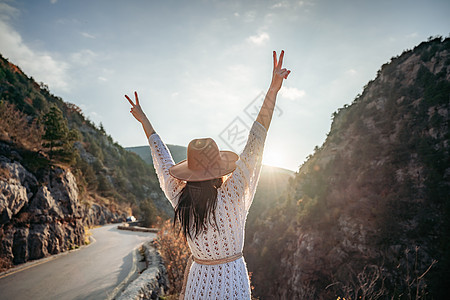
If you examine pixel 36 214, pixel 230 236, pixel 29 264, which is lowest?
pixel 29 264

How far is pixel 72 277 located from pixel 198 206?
7.96 meters

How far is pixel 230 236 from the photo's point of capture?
4.78 ft

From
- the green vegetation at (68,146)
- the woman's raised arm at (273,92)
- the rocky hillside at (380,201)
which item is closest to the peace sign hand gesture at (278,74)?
the woman's raised arm at (273,92)

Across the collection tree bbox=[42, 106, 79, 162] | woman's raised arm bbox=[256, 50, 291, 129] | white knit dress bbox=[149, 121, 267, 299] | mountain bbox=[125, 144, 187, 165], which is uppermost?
mountain bbox=[125, 144, 187, 165]

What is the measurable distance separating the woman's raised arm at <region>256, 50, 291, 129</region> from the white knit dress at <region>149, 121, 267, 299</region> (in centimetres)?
6

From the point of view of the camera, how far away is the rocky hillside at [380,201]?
44.3 feet

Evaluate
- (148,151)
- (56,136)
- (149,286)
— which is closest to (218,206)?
(149,286)

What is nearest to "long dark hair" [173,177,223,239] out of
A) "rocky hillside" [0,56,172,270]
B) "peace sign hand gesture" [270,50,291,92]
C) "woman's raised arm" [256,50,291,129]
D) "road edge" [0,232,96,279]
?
"woman's raised arm" [256,50,291,129]

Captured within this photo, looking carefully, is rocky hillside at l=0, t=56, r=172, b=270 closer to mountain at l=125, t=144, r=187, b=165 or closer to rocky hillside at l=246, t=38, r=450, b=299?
rocky hillside at l=246, t=38, r=450, b=299

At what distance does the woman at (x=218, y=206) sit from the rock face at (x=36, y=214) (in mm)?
10100

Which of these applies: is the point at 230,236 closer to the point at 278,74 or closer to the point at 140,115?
the point at 278,74

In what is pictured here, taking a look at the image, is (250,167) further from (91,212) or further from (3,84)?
(3,84)

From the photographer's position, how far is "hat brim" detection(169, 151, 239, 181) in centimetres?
138

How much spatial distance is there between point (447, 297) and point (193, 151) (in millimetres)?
16458
